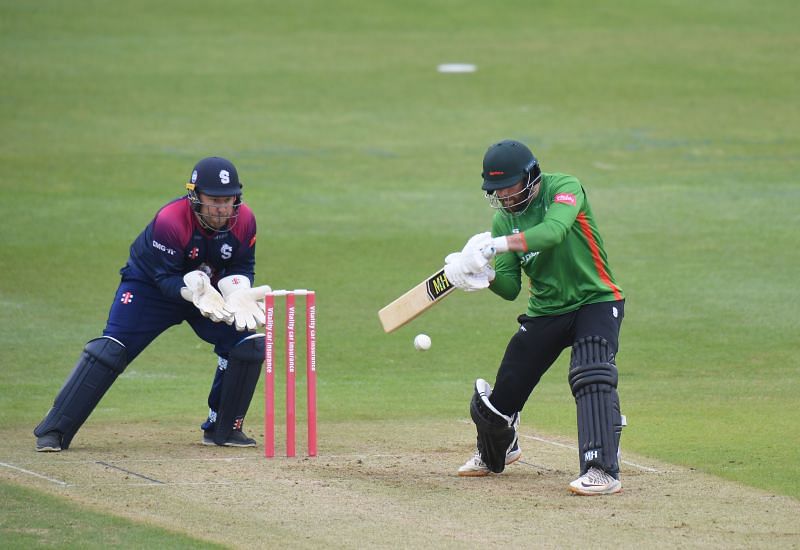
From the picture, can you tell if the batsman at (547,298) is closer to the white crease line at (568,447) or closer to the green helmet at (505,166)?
the green helmet at (505,166)

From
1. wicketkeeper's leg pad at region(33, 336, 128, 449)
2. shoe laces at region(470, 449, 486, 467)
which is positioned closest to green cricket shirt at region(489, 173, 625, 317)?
shoe laces at region(470, 449, 486, 467)

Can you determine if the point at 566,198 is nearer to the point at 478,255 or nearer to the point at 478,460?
the point at 478,255

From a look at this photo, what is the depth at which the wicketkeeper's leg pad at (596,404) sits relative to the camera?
698 cm

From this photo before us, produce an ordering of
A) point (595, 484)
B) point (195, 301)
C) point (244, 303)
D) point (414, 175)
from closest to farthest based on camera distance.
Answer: point (595, 484), point (195, 301), point (244, 303), point (414, 175)

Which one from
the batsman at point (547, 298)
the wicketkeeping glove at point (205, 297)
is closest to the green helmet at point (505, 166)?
the batsman at point (547, 298)

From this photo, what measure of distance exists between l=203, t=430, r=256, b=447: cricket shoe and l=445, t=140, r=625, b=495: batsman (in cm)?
160

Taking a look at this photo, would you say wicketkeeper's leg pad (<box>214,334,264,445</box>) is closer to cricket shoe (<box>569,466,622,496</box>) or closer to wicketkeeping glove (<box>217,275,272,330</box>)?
wicketkeeping glove (<box>217,275,272,330</box>)

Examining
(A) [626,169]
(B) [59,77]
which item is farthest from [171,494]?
(B) [59,77]

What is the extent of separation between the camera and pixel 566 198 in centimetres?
721

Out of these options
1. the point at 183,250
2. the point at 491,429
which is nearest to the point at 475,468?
the point at 491,429

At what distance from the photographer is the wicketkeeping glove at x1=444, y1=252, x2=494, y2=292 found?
7113 millimetres

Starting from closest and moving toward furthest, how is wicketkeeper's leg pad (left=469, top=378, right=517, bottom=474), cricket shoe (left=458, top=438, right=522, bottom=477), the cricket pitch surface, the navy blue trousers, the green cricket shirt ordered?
the cricket pitch surface → the green cricket shirt → wicketkeeper's leg pad (left=469, top=378, right=517, bottom=474) → cricket shoe (left=458, top=438, right=522, bottom=477) → the navy blue trousers

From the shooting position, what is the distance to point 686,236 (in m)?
15.6

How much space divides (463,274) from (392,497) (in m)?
1.24
